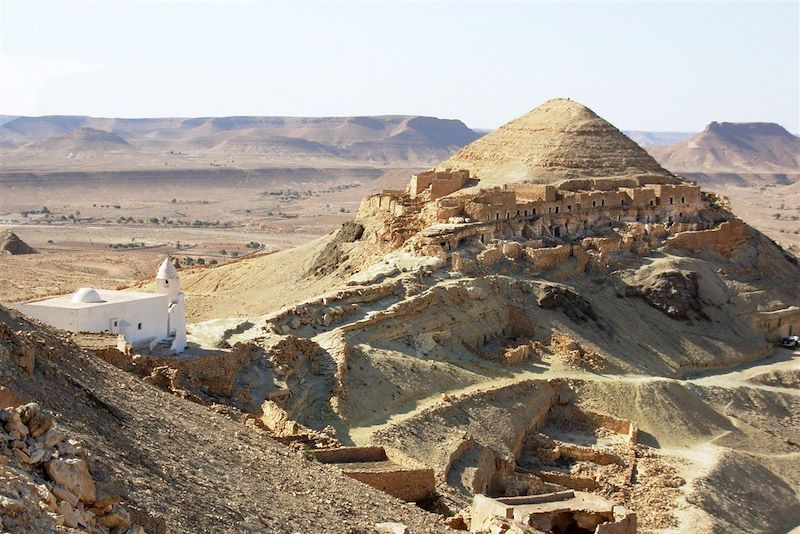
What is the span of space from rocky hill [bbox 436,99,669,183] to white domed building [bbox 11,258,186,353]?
21.3 metres

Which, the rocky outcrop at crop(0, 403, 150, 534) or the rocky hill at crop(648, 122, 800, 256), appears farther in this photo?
the rocky hill at crop(648, 122, 800, 256)

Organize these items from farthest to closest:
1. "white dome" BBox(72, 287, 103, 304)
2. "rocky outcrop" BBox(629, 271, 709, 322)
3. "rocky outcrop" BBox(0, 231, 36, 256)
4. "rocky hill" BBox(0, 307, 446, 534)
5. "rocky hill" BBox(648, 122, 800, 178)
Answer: "rocky hill" BBox(648, 122, 800, 178) < "rocky outcrop" BBox(0, 231, 36, 256) < "rocky outcrop" BBox(629, 271, 709, 322) < "white dome" BBox(72, 287, 103, 304) < "rocky hill" BBox(0, 307, 446, 534)

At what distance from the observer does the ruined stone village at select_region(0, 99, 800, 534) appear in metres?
18.2

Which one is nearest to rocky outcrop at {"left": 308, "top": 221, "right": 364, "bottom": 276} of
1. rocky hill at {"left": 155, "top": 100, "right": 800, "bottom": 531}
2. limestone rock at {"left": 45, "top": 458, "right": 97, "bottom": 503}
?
rocky hill at {"left": 155, "top": 100, "right": 800, "bottom": 531}

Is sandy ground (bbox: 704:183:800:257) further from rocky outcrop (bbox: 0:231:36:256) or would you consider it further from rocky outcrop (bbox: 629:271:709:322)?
rocky outcrop (bbox: 0:231:36:256)

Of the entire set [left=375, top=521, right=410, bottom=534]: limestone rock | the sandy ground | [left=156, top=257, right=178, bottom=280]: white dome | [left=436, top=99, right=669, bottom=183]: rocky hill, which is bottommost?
the sandy ground

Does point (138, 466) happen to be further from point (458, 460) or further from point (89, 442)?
point (458, 460)

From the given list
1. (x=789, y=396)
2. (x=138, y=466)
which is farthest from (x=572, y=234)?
(x=138, y=466)

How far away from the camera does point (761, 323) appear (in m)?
38.6

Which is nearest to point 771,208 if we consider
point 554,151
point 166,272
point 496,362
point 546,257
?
point 554,151

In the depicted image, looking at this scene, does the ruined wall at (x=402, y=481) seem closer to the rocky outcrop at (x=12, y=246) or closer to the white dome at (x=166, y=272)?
the white dome at (x=166, y=272)

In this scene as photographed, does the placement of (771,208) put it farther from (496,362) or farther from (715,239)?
(496,362)

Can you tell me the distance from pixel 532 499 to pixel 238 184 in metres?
123

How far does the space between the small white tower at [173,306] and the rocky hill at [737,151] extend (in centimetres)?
14901
